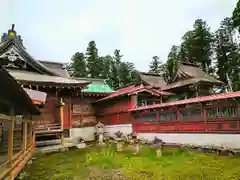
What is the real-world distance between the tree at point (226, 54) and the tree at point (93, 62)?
71.9 feet

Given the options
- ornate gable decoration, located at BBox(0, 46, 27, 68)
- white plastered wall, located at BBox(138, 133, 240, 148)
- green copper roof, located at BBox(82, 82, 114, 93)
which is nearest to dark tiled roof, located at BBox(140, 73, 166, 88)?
green copper roof, located at BBox(82, 82, 114, 93)

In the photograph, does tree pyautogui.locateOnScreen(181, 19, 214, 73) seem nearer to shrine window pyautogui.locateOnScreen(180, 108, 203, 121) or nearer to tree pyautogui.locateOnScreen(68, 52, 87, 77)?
tree pyautogui.locateOnScreen(68, 52, 87, 77)

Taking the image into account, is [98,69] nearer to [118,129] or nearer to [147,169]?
[118,129]

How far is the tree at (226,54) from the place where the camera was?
32.8 metres

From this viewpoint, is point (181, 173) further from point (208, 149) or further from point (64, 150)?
point (64, 150)

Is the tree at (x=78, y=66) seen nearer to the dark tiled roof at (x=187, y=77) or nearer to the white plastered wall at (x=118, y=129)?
the dark tiled roof at (x=187, y=77)

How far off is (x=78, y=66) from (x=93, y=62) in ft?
11.4

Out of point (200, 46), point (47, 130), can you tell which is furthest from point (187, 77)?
point (200, 46)

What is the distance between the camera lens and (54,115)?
14.8 m

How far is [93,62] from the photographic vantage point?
40.2 metres

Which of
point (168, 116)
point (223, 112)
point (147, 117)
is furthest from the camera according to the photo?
point (147, 117)

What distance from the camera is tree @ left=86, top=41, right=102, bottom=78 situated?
131ft

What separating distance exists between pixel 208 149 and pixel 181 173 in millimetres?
3555

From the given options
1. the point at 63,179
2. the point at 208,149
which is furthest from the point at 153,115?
the point at 63,179
